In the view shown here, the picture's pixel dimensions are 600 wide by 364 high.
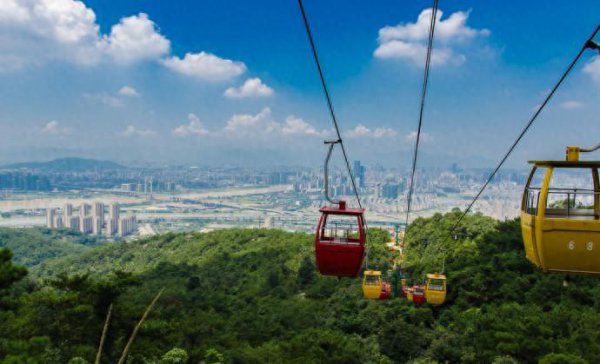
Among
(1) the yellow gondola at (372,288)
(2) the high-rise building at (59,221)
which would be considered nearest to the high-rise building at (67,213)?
(2) the high-rise building at (59,221)

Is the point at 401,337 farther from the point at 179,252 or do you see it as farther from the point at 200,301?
the point at 179,252

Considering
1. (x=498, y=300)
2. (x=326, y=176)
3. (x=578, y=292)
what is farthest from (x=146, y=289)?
(x=326, y=176)

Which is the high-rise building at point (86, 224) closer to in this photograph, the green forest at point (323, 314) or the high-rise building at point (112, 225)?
the high-rise building at point (112, 225)

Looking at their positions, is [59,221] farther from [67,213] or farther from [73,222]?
[67,213]

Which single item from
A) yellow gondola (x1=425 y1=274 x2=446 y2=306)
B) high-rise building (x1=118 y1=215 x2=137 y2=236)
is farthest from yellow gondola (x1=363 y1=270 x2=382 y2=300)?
high-rise building (x1=118 y1=215 x2=137 y2=236)

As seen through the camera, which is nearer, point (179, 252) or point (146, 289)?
point (146, 289)

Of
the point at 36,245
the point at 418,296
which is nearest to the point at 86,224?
the point at 36,245
